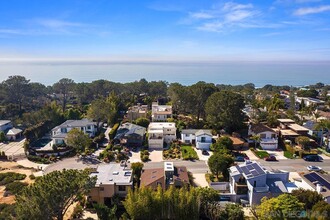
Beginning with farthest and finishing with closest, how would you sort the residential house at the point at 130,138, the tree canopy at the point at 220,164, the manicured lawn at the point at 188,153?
the residential house at the point at 130,138
the manicured lawn at the point at 188,153
the tree canopy at the point at 220,164

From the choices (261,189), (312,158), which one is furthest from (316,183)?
(312,158)

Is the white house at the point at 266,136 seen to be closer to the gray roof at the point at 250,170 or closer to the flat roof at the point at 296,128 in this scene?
the flat roof at the point at 296,128

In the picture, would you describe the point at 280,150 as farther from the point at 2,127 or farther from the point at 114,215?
the point at 2,127

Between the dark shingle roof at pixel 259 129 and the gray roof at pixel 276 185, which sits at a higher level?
the dark shingle roof at pixel 259 129

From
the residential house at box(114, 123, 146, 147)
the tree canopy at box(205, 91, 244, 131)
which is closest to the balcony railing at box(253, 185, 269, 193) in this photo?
the tree canopy at box(205, 91, 244, 131)

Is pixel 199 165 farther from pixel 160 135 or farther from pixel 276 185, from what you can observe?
pixel 276 185

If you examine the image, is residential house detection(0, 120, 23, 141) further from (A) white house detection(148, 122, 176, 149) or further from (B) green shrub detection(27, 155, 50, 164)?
(A) white house detection(148, 122, 176, 149)

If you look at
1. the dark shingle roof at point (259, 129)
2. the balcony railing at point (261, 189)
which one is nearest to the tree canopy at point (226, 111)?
the dark shingle roof at point (259, 129)
